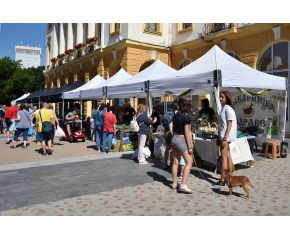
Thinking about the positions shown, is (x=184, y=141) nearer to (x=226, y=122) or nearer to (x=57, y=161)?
(x=226, y=122)

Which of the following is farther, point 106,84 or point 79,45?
point 79,45

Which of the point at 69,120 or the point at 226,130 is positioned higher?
the point at 226,130

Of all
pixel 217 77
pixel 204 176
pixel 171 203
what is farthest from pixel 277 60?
pixel 171 203

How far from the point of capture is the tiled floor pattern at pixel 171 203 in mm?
3859

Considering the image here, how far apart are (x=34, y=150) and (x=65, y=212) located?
21.3ft

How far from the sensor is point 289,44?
12375 mm

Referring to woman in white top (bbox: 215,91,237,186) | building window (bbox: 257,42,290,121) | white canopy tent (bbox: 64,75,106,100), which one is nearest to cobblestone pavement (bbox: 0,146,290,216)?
woman in white top (bbox: 215,91,237,186)

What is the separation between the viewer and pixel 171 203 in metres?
4.23

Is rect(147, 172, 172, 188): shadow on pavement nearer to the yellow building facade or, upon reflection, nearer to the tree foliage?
the yellow building facade

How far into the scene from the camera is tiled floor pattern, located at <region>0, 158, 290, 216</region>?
3.86 meters

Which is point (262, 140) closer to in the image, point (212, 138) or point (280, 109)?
point (280, 109)

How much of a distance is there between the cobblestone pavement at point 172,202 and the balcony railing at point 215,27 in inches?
433

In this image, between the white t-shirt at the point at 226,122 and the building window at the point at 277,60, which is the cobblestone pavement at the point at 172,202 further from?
the building window at the point at 277,60

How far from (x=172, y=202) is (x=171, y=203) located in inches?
2.2
